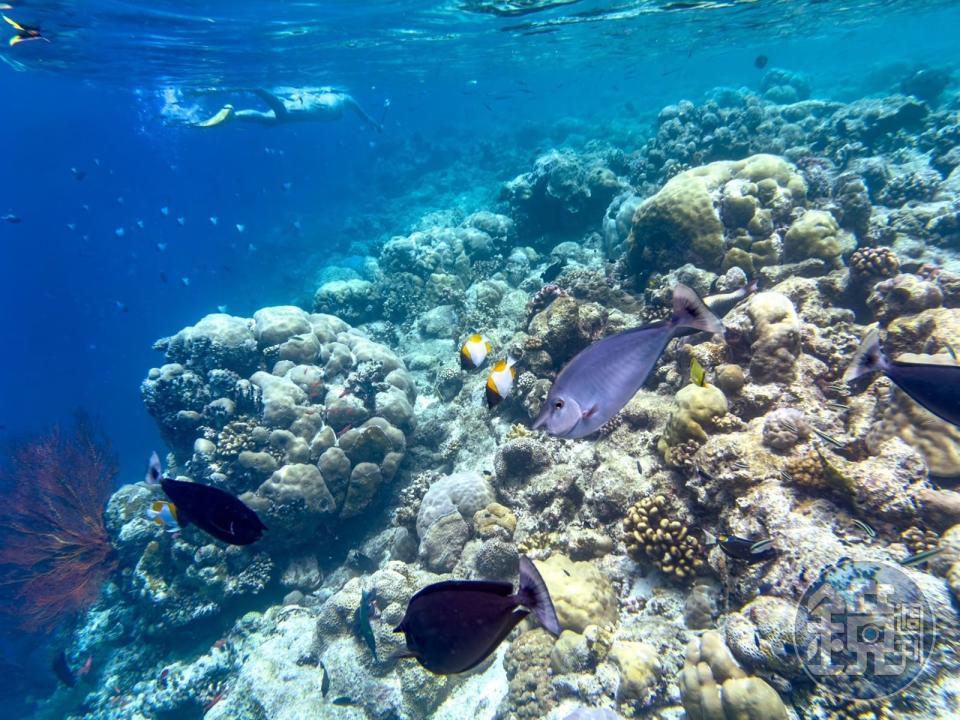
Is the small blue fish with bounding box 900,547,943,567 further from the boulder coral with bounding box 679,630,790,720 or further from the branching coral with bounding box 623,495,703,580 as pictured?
the branching coral with bounding box 623,495,703,580

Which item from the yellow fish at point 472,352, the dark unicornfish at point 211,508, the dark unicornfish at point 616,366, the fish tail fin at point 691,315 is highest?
the fish tail fin at point 691,315

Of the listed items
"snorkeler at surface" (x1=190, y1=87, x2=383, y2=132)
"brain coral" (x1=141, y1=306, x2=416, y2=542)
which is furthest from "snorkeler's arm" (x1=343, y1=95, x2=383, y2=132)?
"brain coral" (x1=141, y1=306, x2=416, y2=542)

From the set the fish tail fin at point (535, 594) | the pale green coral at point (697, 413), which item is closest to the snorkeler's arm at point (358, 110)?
the pale green coral at point (697, 413)

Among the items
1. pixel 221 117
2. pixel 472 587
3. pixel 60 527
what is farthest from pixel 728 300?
pixel 221 117

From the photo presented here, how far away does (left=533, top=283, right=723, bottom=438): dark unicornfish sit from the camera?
1932 mm

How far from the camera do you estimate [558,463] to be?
610cm

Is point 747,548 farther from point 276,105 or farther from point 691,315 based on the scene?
point 276,105

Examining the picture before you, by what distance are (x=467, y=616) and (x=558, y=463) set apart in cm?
427

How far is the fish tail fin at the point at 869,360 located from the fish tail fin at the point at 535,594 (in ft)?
7.17

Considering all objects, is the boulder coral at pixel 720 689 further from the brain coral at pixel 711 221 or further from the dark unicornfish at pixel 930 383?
the brain coral at pixel 711 221

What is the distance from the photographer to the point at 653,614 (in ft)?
13.7

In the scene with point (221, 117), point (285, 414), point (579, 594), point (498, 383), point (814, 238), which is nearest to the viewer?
point (498, 383)

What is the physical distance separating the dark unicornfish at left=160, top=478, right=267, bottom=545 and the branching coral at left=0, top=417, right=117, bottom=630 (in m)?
10.0

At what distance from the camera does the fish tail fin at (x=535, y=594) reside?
185 centimetres
